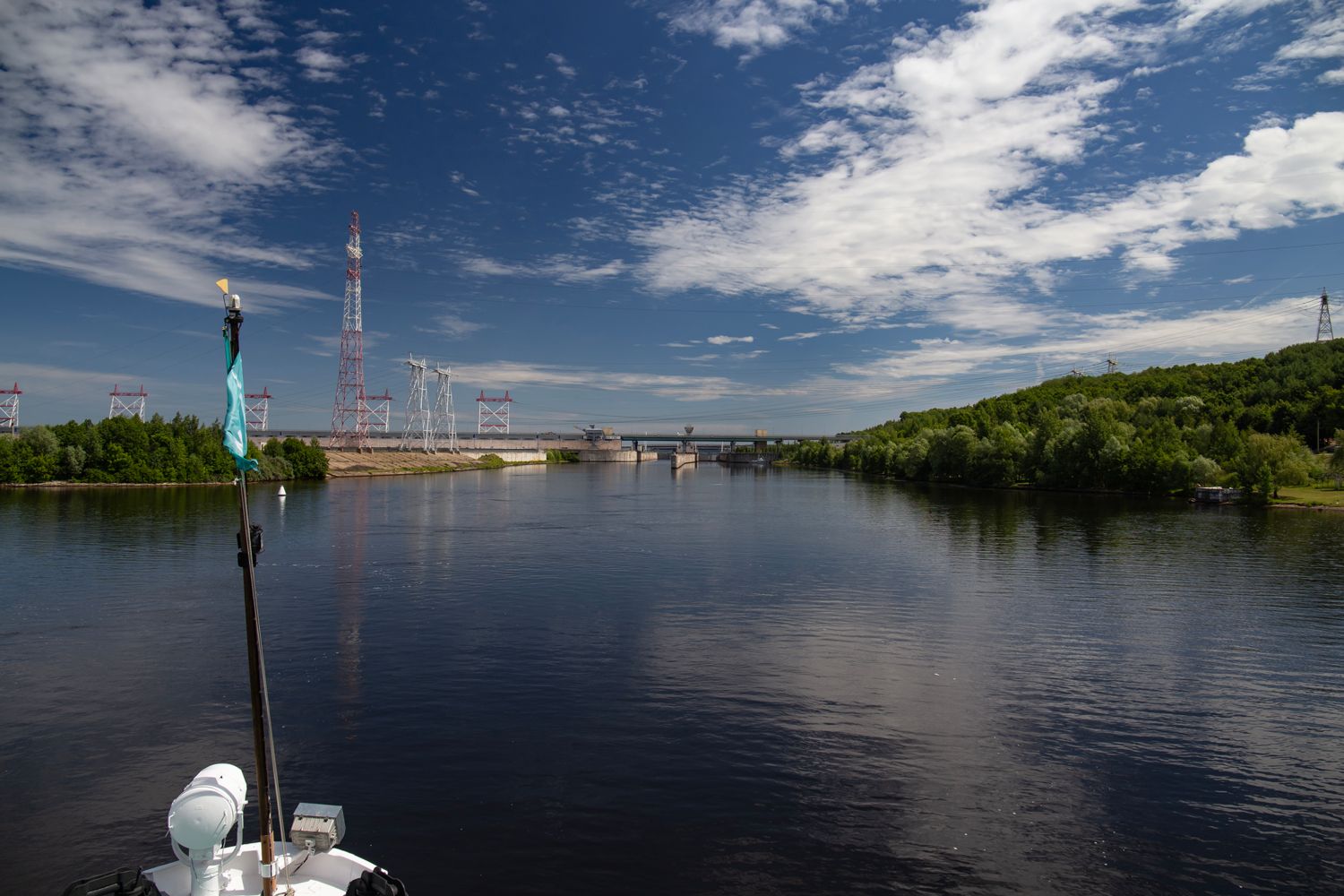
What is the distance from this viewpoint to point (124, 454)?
85688 millimetres

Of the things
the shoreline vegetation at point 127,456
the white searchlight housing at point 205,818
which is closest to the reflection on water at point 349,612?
the white searchlight housing at point 205,818

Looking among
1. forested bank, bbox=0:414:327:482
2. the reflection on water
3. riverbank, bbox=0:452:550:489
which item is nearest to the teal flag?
the reflection on water

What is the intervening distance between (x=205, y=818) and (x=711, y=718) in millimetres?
10229

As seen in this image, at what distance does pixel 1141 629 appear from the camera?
22.3 metres

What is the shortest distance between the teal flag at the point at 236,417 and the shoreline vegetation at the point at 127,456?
8015 centimetres

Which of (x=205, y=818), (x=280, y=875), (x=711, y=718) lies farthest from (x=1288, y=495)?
(x=205, y=818)

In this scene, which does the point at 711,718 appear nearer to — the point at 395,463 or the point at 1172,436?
the point at 1172,436

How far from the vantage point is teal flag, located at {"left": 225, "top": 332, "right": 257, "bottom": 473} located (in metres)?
6.50

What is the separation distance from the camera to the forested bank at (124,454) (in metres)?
80.8

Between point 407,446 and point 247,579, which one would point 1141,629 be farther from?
point 407,446

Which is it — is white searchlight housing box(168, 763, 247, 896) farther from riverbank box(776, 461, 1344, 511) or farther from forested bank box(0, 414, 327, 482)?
forested bank box(0, 414, 327, 482)

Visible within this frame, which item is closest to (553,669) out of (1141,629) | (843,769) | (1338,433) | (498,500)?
(843,769)

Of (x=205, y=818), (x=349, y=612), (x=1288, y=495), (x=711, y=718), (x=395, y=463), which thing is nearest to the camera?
(x=205, y=818)

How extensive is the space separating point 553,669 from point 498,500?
188 ft
